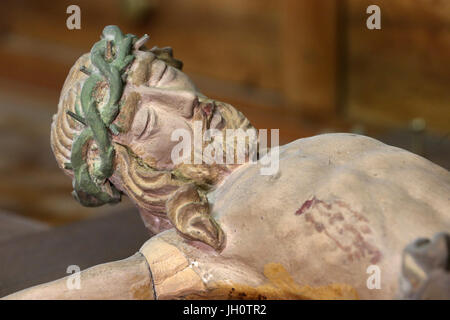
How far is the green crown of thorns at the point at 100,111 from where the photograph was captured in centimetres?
181

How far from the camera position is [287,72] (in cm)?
434

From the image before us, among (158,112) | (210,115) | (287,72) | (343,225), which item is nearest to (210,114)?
(210,115)

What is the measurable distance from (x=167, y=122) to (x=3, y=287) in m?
0.84

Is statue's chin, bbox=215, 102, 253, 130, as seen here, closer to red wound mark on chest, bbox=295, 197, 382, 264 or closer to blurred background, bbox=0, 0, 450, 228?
red wound mark on chest, bbox=295, 197, 382, 264

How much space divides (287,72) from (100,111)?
261cm

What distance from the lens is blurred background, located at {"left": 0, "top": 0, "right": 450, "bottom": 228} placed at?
377 centimetres

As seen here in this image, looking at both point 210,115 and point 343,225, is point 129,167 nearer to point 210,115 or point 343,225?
point 210,115

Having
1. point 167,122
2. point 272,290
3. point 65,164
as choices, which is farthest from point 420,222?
point 65,164

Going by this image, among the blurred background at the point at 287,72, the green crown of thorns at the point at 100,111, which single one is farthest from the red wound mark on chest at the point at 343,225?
the blurred background at the point at 287,72

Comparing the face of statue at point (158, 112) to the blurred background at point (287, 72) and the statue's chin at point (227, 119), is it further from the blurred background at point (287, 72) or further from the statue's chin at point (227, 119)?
the blurred background at point (287, 72)

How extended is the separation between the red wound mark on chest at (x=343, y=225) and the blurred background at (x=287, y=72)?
1.42 m

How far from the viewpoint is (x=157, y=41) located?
5.14m

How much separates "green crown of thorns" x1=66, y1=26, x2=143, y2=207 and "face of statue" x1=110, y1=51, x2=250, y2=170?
3 centimetres
